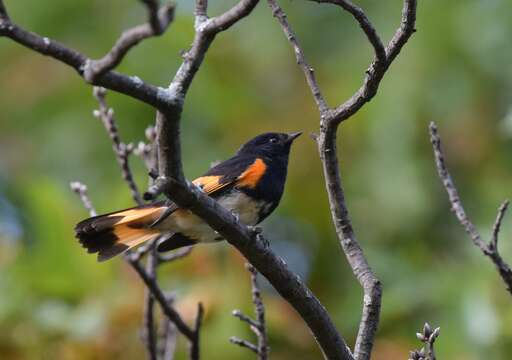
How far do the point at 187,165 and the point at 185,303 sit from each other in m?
1.61

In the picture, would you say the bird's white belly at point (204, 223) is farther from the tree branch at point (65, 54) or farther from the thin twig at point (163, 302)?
the tree branch at point (65, 54)

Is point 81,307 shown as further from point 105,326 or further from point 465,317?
point 465,317

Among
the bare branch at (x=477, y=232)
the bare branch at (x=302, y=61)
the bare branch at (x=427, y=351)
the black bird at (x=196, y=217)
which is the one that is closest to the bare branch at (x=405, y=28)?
the bare branch at (x=302, y=61)

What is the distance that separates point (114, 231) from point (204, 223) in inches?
13.5

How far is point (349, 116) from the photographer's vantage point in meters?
2.84

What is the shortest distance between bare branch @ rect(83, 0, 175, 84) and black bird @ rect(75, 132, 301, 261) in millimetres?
1644

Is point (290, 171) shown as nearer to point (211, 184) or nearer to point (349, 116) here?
point (211, 184)

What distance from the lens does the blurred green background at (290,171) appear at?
460 centimetres

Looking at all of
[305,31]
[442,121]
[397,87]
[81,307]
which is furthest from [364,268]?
[305,31]

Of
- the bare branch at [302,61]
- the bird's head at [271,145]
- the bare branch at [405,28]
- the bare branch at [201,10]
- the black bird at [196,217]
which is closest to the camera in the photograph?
the bare branch at [201,10]

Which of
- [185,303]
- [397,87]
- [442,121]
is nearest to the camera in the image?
[185,303]

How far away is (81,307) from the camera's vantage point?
4621 mm

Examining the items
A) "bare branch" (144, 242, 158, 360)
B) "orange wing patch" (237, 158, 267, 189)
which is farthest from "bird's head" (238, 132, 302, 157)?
"bare branch" (144, 242, 158, 360)

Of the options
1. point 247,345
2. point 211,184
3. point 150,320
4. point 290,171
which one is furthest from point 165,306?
point 290,171
